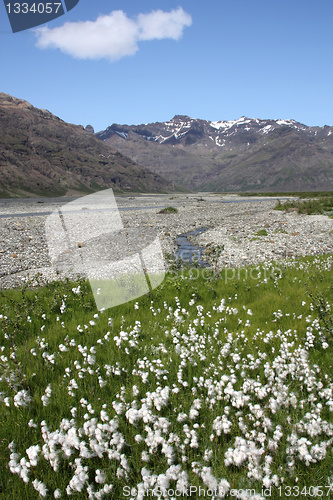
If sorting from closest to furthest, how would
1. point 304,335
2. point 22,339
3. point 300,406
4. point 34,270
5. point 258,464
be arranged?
point 258,464 < point 300,406 < point 304,335 < point 22,339 < point 34,270

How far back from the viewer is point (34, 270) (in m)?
18.9

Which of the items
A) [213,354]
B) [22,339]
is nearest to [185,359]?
[213,354]

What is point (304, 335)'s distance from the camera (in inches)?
258

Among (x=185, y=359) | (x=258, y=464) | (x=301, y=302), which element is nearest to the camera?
(x=258, y=464)

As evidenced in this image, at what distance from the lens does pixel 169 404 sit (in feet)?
14.7

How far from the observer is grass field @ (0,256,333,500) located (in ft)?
10.6

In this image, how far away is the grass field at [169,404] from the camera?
3.24 m

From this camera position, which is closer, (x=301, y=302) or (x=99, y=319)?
(x=99, y=319)

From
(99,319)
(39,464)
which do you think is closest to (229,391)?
(39,464)

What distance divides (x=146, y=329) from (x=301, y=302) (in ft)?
14.2

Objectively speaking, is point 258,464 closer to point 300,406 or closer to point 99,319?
point 300,406

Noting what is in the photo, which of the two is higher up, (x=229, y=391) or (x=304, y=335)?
(x=229, y=391)

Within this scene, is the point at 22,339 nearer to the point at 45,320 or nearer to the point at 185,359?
the point at 45,320

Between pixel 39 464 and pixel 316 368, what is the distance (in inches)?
167
